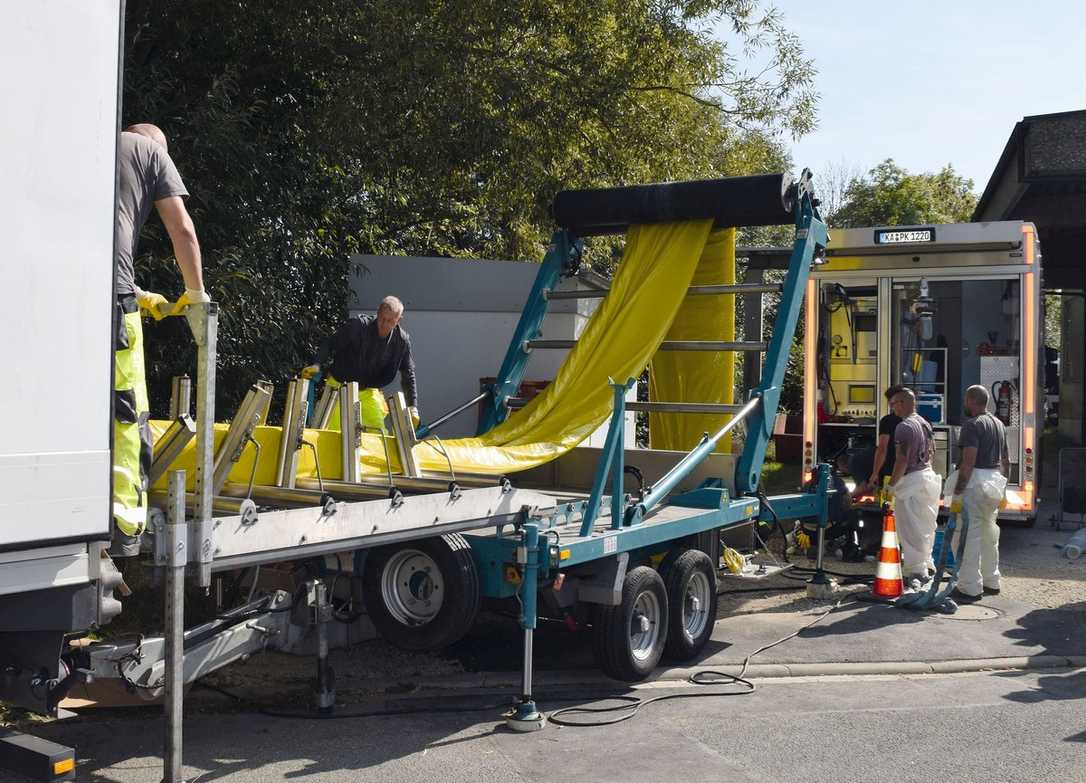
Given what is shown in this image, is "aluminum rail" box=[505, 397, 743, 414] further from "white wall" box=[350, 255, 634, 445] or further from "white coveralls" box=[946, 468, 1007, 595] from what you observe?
"white wall" box=[350, 255, 634, 445]

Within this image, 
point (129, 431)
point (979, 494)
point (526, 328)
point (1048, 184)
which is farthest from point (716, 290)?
point (1048, 184)

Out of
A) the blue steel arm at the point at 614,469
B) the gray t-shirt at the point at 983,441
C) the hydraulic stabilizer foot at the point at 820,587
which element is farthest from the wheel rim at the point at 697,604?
the gray t-shirt at the point at 983,441

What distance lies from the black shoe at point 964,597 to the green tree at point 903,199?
2840cm

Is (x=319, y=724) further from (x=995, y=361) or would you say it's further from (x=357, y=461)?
(x=995, y=361)

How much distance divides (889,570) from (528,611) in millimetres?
4679

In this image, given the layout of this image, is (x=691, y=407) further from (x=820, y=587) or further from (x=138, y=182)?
(x=138, y=182)

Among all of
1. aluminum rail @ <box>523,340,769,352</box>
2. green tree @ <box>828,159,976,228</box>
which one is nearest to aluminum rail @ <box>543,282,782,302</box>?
aluminum rail @ <box>523,340,769,352</box>

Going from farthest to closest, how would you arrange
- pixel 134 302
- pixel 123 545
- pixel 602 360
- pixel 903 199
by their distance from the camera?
pixel 903 199, pixel 602 360, pixel 134 302, pixel 123 545

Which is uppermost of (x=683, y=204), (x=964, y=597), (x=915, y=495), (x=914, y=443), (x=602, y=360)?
(x=683, y=204)

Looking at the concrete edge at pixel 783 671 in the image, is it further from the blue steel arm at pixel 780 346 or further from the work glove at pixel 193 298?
the work glove at pixel 193 298

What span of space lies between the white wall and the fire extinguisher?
12.2 ft

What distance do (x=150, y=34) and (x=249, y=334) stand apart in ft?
10.7

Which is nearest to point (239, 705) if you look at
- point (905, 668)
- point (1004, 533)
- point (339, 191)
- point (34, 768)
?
point (34, 768)

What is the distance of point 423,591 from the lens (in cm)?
637
